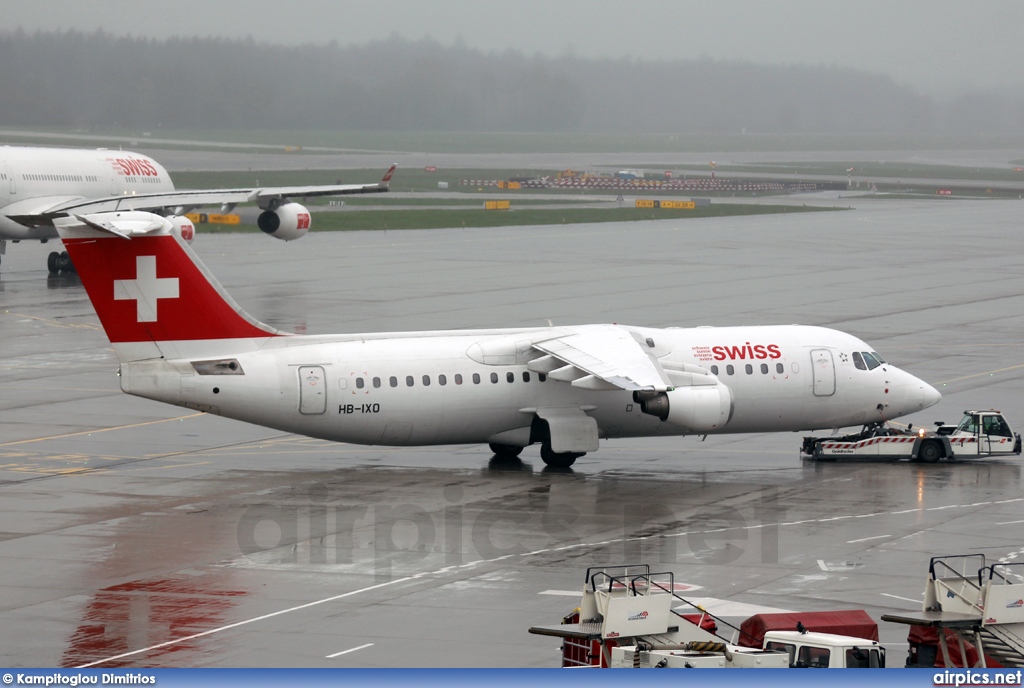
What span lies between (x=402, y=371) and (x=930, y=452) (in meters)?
13.9

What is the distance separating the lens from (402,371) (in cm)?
3747

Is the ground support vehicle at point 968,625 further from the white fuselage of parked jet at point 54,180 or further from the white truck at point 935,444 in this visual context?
the white fuselage of parked jet at point 54,180

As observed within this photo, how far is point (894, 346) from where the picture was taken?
189ft

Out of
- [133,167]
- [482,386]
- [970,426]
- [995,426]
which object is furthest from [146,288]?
[133,167]

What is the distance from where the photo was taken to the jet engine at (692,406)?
1410 inches

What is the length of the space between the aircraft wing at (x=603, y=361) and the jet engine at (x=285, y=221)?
46.9 metres

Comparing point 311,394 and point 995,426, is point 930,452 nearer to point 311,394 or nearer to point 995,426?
point 995,426

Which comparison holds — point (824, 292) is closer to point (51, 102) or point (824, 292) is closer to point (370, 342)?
point (370, 342)

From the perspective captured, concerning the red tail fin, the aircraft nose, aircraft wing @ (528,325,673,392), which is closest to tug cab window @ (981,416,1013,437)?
the aircraft nose

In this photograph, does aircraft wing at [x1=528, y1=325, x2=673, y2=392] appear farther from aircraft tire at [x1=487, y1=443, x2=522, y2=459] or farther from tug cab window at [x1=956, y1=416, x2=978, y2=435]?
tug cab window at [x1=956, y1=416, x2=978, y2=435]

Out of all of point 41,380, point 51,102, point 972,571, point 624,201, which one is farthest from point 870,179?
point 972,571

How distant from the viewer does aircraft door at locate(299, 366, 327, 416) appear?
36.6 metres

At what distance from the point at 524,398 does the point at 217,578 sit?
1210 centimetres

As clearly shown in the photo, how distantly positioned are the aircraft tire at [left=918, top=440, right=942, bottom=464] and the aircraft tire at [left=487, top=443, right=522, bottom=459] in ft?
34.3
